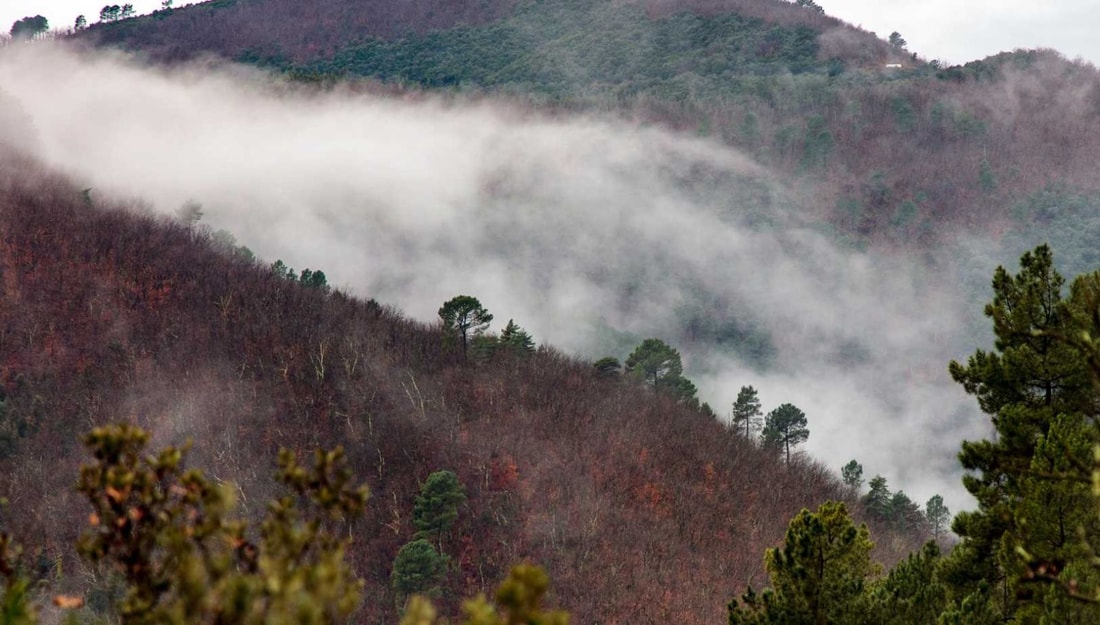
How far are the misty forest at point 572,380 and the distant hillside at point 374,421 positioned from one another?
26cm

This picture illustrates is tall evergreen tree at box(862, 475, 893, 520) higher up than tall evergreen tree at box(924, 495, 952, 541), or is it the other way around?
tall evergreen tree at box(862, 475, 893, 520)

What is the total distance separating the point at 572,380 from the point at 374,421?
17.8 m

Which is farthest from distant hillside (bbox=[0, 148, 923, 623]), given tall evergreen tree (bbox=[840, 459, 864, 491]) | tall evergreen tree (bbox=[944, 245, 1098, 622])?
tall evergreen tree (bbox=[944, 245, 1098, 622])

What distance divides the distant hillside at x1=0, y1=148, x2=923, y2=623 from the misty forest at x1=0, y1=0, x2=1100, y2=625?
0.87 ft

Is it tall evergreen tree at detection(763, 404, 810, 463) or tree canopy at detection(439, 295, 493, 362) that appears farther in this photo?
tall evergreen tree at detection(763, 404, 810, 463)

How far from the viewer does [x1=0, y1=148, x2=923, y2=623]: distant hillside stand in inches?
2108

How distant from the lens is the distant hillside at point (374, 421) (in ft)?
176

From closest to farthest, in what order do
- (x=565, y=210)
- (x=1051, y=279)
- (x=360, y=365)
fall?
(x=1051, y=279) < (x=360, y=365) < (x=565, y=210)

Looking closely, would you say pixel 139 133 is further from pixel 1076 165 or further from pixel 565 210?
pixel 1076 165

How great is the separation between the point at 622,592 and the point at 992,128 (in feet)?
546

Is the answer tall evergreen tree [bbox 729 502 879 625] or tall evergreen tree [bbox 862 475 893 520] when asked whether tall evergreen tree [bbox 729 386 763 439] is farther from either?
tall evergreen tree [bbox 729 502 879 625]

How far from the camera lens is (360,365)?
229ft

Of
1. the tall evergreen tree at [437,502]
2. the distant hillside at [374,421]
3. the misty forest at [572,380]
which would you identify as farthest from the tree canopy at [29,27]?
the tall evergreen tree at [437,502]

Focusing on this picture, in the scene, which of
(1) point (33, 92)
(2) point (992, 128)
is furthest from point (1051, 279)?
(2) point (992, 128)
